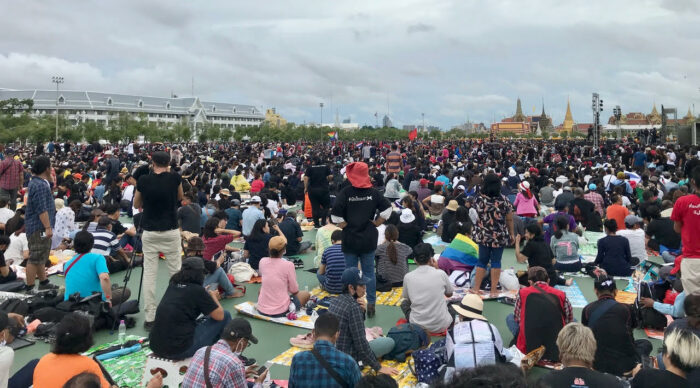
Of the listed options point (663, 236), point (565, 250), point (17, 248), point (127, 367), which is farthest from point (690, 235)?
point (17, 248)

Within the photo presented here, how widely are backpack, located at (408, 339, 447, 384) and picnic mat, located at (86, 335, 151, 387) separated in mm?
2471

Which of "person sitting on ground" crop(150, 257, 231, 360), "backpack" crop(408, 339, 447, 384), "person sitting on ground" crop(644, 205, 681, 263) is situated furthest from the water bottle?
"person sitting on ground" crop(644, 205, 681, 263)

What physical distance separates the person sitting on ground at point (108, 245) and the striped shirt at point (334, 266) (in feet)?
10.4

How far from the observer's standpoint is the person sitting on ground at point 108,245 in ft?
24.7

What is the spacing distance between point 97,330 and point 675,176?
1412 centimetres

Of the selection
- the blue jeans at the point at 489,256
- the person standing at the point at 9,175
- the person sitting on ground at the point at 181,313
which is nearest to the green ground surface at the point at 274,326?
the blue jeans at the point at 489,256

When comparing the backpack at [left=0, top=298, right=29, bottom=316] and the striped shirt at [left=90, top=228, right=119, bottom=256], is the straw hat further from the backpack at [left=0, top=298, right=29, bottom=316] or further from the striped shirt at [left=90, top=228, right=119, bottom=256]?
the striped shirt at [left=90, top=228, right=119, bottom=256]

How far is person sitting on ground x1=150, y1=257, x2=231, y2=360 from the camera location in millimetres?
4469

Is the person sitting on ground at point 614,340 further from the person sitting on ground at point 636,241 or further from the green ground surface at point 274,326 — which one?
the person sitting on ground at point 636,241

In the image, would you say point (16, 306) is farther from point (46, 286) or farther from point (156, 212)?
point (156, 212)

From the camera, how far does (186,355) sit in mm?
4539

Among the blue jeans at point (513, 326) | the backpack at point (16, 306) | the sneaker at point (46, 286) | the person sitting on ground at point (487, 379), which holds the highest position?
the person sitting on ground at point (487, 379)

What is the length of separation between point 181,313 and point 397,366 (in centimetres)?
207

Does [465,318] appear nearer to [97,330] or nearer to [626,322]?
[626,322]
